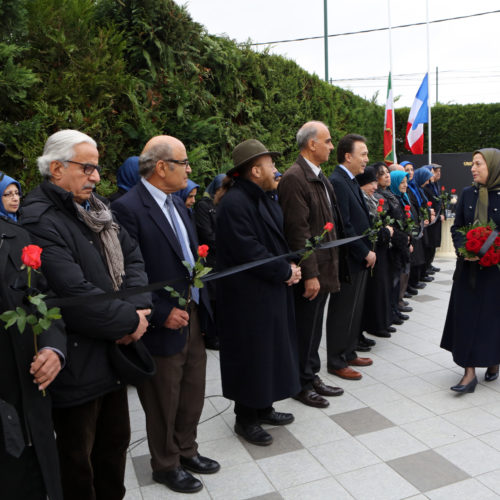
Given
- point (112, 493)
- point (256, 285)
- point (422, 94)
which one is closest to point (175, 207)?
point (256, 285)

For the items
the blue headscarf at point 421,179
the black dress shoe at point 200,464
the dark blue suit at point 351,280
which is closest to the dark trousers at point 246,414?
the black dress shoe at point 200,464

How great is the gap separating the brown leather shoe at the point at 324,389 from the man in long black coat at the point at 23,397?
2.78m

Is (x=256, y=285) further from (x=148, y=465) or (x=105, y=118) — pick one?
(x=105, y=118)

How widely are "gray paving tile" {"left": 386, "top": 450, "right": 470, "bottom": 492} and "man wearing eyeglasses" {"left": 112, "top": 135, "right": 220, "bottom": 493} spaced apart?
127cm

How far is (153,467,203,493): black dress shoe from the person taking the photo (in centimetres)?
295

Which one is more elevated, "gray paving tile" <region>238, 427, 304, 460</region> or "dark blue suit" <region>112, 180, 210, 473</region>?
"dark blue suit" <region>112, 180, 210, 473</region>

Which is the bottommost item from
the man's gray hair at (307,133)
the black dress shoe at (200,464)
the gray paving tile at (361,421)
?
the gray paving tile at (361,421)

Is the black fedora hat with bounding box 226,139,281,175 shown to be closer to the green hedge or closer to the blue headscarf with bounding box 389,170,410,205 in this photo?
the green hedge

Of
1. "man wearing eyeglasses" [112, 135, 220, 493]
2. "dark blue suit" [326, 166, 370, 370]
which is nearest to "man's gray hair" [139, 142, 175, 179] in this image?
"man wearing eyeglasses" [112, 135, 220, 493]

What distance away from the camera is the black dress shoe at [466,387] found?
4.28m

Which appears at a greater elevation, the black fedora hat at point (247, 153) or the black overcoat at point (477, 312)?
the black fedora hat at point (247, 153)

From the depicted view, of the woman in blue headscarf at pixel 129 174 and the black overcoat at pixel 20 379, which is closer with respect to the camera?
the black overcoat at pixel 20 379

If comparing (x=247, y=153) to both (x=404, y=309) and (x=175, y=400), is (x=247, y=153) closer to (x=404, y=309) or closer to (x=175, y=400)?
(x=175, y=400)

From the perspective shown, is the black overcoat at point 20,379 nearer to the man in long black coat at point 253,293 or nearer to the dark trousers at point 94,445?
the dark trousers at point 94,445
